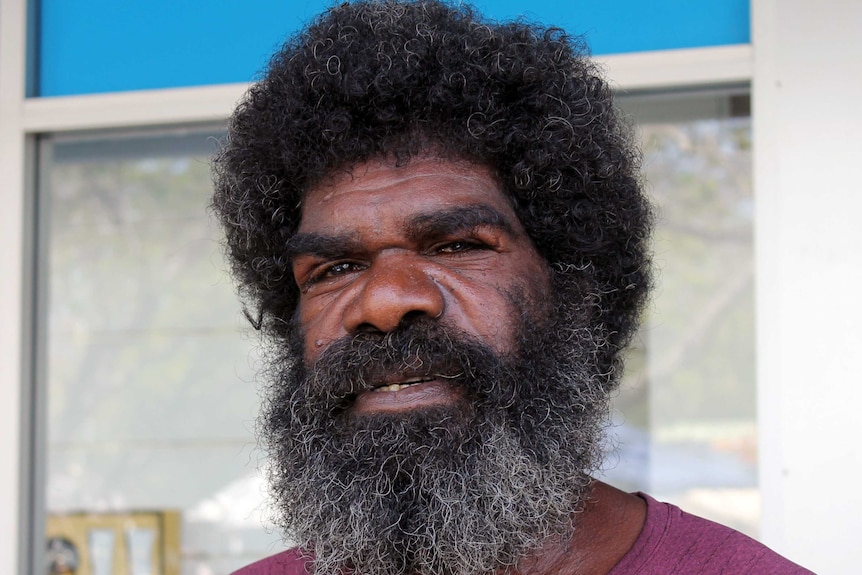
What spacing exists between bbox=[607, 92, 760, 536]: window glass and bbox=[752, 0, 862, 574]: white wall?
194 centimetres

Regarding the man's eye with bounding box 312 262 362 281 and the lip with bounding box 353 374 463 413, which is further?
the man's eye with bounding box 312 262 362 281

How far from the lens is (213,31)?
3182 mm

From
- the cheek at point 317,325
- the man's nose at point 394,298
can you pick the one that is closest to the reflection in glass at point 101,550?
Answer: the cheek at point 317,325

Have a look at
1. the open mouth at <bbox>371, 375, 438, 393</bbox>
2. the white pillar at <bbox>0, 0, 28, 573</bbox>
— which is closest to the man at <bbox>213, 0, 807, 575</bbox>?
the open mouth at <bbox>371, 375, 438, 393</bbox>

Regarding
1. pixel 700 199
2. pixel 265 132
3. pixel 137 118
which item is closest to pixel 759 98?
pixel 265 132

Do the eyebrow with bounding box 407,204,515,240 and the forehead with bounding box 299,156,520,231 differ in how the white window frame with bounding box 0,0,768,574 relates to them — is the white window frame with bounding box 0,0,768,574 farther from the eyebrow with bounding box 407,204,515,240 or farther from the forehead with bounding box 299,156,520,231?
the eyebrow with bounding box 407,204,515,240

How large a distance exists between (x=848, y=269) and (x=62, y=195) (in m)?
3.07

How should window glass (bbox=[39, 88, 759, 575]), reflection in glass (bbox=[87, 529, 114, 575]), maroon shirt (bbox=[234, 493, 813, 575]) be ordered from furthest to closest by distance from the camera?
1. window glass (bbox=[39, 88, 759, 575])
2. reflection in glass (bbox=[87, 529, 114, 575])
3. maroon shirt (bbox=[234, 493, 813, 575])

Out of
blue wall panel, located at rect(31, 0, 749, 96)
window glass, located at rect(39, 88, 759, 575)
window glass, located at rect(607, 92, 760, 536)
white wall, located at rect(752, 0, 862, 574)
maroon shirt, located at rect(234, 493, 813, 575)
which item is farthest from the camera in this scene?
window glass, located at rect(607, 92, 760, 536)

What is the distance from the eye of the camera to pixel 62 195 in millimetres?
4195

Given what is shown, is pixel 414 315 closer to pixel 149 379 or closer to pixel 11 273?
pixel 11 273

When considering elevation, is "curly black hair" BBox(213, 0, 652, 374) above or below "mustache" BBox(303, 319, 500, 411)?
above

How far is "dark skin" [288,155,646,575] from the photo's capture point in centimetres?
183

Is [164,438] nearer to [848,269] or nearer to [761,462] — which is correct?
[761,462]
